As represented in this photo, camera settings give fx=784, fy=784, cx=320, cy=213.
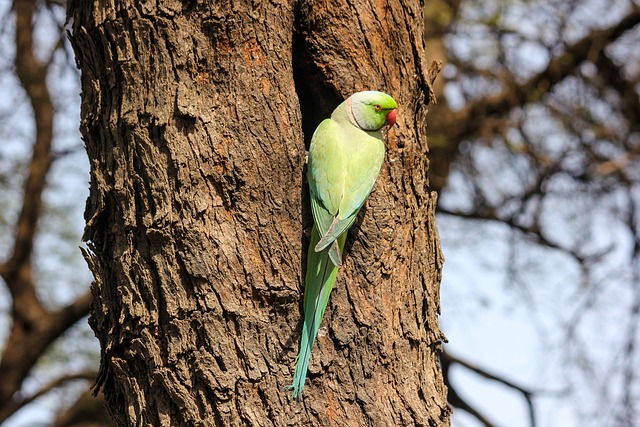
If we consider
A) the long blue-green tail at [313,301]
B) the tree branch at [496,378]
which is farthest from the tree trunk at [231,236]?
the tree branch at [496,378]

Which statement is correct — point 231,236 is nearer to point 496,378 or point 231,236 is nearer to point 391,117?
point 391,117

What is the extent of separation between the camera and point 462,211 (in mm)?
6219

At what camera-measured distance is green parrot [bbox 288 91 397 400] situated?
8.00ft

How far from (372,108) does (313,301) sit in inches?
27.6

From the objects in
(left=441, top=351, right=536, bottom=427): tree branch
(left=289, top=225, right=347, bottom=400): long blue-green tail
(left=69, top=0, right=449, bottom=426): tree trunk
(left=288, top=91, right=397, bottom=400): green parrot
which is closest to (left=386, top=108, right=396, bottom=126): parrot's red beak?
(left=288, top=91, right=397, bottom=400): green parrot

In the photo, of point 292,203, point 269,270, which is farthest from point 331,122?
point 269,270

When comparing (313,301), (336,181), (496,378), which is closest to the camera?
(313,301)

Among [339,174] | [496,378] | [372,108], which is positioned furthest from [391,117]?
[496,378]

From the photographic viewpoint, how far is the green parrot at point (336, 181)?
96.0 inches

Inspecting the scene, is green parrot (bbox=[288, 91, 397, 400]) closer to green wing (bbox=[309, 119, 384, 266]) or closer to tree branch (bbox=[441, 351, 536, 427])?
green wing (bbox=[309, 119, 384, 266])

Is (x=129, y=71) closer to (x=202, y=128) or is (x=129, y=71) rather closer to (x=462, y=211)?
(x=202, y=128)

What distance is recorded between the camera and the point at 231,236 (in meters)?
2.46

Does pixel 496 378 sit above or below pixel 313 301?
above

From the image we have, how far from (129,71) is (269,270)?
0.79m
